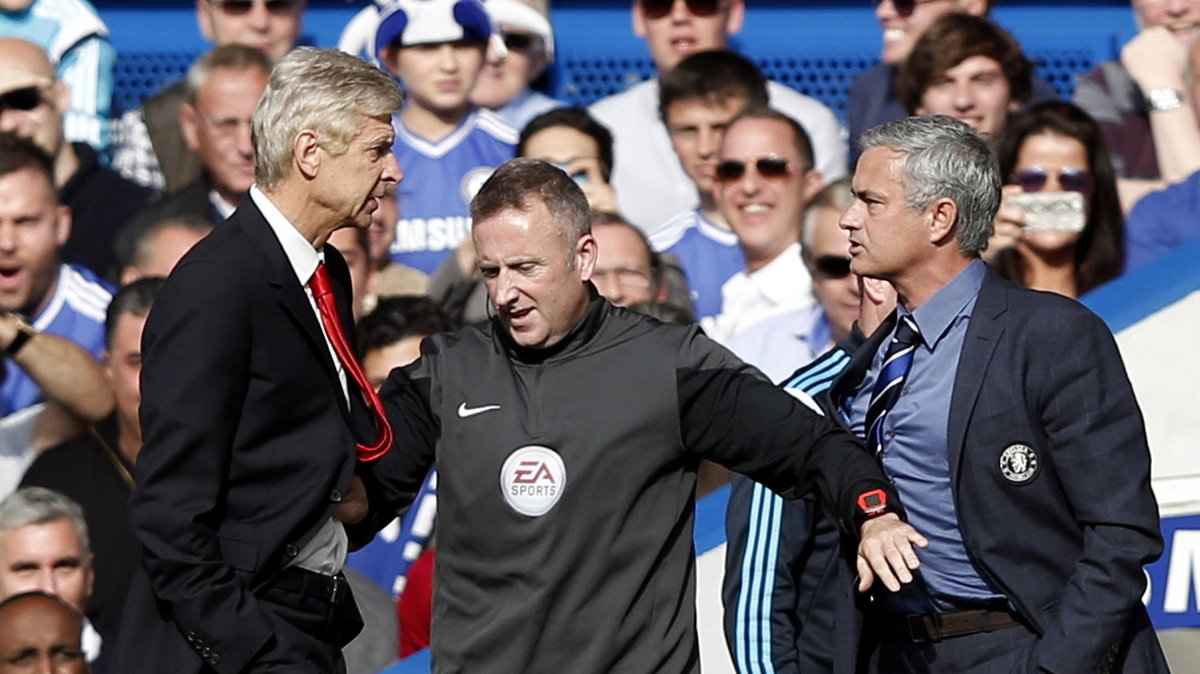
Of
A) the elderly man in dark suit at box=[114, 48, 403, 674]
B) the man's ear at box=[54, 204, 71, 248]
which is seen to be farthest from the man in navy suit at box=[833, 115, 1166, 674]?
the man's ear at box=[54, 204, 71, 248]

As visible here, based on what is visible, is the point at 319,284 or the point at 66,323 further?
the point at 66,323

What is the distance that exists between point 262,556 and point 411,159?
391 cm

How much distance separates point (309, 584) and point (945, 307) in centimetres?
131

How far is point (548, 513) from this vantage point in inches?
147

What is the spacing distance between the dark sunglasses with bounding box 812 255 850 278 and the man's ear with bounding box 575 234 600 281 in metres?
2.08

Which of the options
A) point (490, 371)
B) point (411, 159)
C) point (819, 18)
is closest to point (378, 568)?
point (411, 159)

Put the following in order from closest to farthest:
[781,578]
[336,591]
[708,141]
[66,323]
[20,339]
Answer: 1. [336,591]
2. [781,578]
3. [20,339]
4. [66,323]
5. [708,141]

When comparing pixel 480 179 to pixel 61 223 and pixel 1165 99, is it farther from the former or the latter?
pixel 1165 99

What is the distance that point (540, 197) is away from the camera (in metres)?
3.77

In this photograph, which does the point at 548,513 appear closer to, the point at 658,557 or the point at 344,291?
the point at 658,557

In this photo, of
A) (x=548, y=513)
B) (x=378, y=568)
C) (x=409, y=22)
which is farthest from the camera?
(x=409, y=22)

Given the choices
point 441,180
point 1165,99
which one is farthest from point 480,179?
point 1165,99

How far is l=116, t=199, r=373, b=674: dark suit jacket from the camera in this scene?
3.38 m

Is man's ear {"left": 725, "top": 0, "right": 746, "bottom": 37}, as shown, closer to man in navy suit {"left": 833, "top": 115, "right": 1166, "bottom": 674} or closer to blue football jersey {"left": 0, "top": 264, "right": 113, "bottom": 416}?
blue football jersey {"left": 0, "top": 264, "right": 113, "bottom": 416}
